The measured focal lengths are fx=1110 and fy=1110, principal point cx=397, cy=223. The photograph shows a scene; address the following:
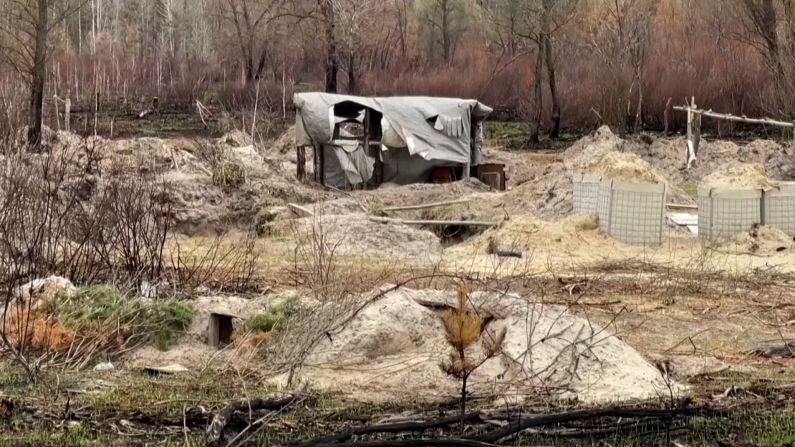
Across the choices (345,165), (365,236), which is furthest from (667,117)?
(365,236)

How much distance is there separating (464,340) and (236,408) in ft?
4.80

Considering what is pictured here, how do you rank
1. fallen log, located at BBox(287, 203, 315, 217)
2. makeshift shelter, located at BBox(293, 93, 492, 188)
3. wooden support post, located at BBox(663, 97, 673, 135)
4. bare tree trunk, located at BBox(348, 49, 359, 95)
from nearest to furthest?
fallen log, located at BBox(287, 203, 315, 217) < makeshift shelter, located at BBox(293, 93, 492, 188) < wooden support post, located at BBox(663, 97, 673, 135) < bare tree trunk, located at BBox(348, 49, 359, 95)

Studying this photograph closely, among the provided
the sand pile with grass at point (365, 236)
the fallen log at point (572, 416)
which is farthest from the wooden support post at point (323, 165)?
the fallen log at point (572, 416)

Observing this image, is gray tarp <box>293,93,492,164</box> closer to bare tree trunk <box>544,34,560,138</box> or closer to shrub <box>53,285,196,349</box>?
bare tree trunk <box>544,34,560,138</box>

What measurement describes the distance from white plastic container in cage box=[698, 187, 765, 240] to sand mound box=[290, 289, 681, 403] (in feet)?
26.2

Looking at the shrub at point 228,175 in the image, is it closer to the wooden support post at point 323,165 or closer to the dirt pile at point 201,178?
the dirt pile at point 201,178

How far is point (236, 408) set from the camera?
6.83m

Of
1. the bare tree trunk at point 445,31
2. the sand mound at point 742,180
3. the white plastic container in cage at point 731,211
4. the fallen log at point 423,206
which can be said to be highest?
the bare tree trunk at point 445,31

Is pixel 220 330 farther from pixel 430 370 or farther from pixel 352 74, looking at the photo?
pixel 352 74

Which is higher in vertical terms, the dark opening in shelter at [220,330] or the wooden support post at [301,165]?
the wooden support post at [301,165]

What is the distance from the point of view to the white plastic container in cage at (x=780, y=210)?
1627 centimetres

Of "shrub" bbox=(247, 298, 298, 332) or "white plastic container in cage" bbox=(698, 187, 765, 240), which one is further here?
"white plastic container in cage" bbox=(698, 187, 765, 240)

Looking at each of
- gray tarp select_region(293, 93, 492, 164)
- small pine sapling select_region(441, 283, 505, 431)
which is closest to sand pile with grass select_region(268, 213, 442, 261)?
gray tarp select_region(293, 93, 492, 164)

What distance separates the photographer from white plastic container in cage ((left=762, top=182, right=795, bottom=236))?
1627cm
